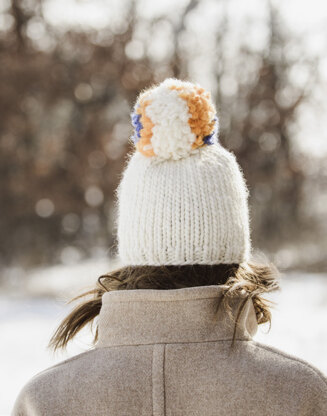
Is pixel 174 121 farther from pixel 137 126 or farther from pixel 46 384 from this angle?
pixel 46 384

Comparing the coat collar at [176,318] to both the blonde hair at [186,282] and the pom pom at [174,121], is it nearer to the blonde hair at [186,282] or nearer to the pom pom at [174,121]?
the blonde hair at [186,282]

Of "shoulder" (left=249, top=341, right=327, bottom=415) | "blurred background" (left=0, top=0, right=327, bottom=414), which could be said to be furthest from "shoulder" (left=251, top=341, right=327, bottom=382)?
"blurred background" (left=0, top=0, right=327, bottom=414)

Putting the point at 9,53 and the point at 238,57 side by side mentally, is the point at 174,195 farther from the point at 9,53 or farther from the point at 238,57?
the point at 238,57

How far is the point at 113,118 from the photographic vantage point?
1065 centimetres

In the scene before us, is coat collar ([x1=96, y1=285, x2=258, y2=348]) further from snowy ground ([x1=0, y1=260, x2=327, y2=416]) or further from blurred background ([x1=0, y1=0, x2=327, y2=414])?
blurred background ([x1=0, y1=0, x2=327, y2=414])

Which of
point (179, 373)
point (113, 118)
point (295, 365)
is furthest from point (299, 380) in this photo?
point (113, 118)

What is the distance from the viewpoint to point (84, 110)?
10.7 meters

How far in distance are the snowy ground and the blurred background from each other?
103 mm

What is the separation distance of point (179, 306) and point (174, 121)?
52 centimetres

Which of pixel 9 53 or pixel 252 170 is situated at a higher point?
pixel 9 53

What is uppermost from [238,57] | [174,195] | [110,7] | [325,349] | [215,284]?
[110,7]

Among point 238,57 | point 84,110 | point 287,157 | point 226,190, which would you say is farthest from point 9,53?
point 226,190

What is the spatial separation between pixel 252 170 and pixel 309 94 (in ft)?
6.32

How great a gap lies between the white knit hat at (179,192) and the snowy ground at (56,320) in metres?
1.08
